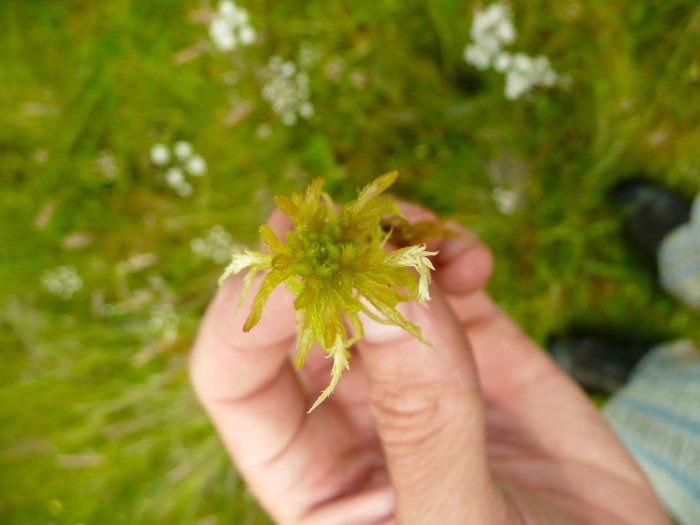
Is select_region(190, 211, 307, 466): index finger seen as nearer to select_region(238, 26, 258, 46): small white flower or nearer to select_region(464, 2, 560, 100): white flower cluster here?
select_region(238, 26, 258, 46): small white flower

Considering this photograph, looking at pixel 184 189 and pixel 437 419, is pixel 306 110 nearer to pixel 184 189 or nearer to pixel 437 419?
pixel 184 189

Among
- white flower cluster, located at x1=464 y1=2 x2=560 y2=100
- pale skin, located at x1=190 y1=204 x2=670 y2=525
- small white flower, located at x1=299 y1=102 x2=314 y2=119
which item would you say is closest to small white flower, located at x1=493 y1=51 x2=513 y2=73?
white flower cluster, located at x1=464 y1=2 x2=560 y2=100

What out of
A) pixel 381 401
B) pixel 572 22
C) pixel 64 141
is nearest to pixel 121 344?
pixel 64 141

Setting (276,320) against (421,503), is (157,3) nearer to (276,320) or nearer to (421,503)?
(276,320)

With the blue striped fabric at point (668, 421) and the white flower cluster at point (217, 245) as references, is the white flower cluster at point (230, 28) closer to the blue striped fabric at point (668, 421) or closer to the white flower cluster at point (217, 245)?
the white flower cluster at point (217, 245)

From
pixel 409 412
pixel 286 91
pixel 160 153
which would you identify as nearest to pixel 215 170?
pixel 160 153

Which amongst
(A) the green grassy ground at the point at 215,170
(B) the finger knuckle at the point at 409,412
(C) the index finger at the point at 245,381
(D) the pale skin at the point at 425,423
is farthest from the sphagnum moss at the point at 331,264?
(A) the green grassy ground at the point at 215,170

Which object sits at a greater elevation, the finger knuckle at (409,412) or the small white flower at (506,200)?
the small white flower at (506,200)
